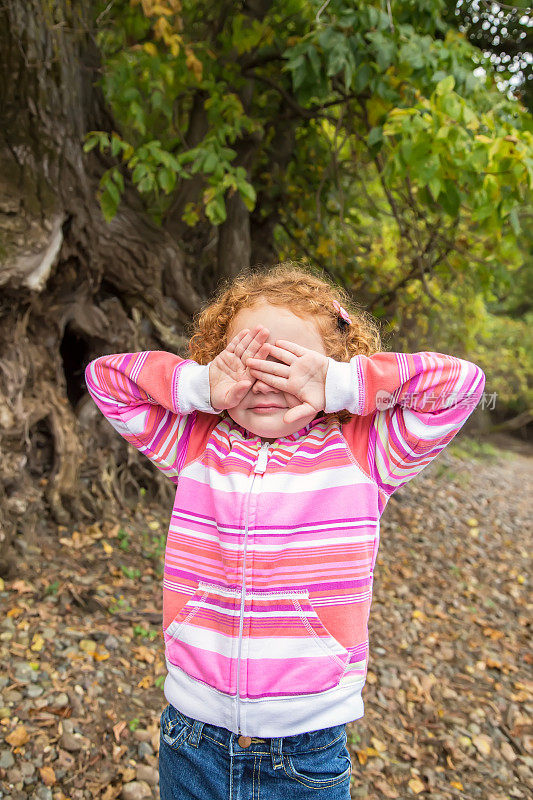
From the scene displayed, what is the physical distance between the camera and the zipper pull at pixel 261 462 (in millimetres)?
1426

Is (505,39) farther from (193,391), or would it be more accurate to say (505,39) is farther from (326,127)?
(193,391)

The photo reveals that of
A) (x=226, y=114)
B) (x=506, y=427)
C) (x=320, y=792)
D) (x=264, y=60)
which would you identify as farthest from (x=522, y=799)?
(x=506, y=427)

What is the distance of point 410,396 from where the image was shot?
1380 millimetres

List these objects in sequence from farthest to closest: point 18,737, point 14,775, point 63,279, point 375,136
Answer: point 63,279
point 375,136
point 18,737
point 14,775

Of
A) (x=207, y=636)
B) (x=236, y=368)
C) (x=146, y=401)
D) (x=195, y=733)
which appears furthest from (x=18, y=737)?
(x=236, y=368)

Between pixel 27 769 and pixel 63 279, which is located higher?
pixel 63 279

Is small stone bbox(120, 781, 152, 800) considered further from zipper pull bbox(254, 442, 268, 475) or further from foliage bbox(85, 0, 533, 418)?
foliage bbox(85, 0, 533, 418)

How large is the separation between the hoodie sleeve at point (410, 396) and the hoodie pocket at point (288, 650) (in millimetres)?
366

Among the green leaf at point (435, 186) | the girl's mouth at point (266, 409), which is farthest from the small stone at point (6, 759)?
the green leaf at point (435, 186)

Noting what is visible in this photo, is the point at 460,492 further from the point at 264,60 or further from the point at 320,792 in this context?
the point at 320,792

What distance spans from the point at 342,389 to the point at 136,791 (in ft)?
6.13

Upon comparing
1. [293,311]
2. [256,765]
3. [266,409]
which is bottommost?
[256,765]

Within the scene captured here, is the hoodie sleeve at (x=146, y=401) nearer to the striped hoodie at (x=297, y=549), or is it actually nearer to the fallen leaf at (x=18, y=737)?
the striped hoodie at (x=297, y=549)

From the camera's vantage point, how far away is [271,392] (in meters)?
1.45
